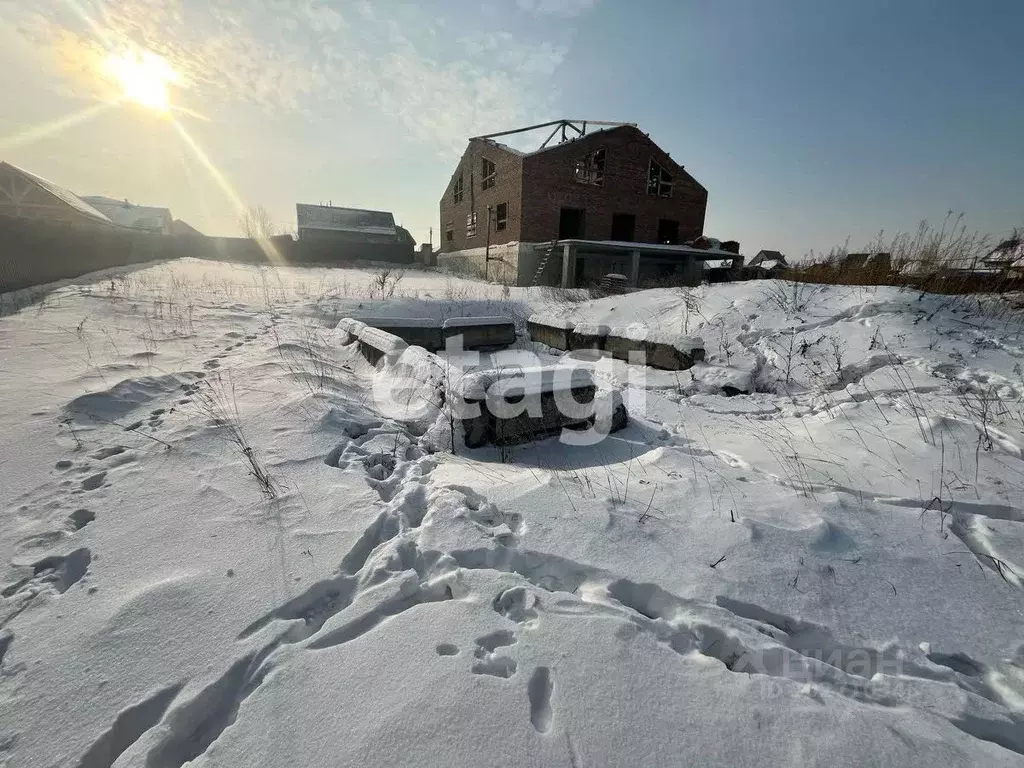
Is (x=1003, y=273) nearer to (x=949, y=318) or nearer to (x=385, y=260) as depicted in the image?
(x=949, y=318)

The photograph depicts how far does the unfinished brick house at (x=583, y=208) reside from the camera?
17125 millimetres

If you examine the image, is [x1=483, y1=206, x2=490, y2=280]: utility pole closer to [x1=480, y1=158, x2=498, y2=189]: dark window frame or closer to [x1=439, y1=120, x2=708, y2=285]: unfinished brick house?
[x1=439, y1=120, x2=708, y2=285]: unfinished brick house

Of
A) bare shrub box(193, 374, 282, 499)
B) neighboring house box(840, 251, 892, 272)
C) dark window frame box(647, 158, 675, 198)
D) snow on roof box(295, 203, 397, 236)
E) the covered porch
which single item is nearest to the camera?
bare shrub box(193, 374, 282, 499)

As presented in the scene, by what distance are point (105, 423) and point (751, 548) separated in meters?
4.30

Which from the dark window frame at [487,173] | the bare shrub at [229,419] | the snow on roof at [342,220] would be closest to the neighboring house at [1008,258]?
the bare shrub at [229,419]

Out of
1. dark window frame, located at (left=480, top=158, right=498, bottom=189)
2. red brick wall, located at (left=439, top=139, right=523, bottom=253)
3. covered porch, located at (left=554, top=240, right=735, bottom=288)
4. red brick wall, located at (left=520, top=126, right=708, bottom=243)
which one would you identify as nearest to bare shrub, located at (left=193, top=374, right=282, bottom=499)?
covered porch, located at (left=554, top=240, right=735, bottom=288)

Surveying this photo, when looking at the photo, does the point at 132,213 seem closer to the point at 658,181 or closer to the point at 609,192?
the point at 609,192

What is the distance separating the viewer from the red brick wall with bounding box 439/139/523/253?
17703mm

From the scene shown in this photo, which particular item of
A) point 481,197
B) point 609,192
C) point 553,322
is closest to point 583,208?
point 609,192

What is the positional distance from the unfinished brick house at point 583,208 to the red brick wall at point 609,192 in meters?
0.04

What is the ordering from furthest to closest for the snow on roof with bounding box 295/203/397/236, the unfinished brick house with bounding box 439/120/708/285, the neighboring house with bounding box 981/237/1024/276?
the snow on roof with bounding box 295/203/397/236 < the unfinished brick house with bounding box 439/120/708/285 < the neighboring house with bounding box 981/237/1024/276

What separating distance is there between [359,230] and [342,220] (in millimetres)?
1748

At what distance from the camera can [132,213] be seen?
37188 millimetres

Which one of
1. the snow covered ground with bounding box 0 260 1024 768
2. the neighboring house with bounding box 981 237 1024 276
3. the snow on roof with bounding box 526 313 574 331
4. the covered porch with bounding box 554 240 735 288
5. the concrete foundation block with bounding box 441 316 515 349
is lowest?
the snow covered ground with bounding box 0 260 1024 768
